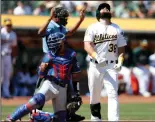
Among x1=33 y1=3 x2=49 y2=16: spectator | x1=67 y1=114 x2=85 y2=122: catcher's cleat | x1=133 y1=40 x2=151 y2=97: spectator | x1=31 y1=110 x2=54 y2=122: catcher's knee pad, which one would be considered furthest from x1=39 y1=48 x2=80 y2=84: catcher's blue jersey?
x1=33 y1=3 x2=49 y2=16: spectator

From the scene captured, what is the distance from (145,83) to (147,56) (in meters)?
1.02

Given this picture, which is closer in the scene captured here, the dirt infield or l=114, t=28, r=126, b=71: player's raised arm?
l=114, t=28, r=126, b=71: player's raised arm

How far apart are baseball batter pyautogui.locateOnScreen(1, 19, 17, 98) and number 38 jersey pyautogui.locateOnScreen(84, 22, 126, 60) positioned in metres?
7.51

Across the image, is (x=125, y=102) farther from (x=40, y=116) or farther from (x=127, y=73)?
(x=40, y=116)

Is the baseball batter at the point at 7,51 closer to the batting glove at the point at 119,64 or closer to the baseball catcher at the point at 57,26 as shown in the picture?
the batting glove at the point at 119,64

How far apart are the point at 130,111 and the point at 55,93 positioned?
5337 mm

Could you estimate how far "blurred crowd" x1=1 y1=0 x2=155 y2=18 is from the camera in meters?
21.3

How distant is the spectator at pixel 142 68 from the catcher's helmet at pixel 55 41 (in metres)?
11.0

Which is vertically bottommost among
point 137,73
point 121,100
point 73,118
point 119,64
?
point 121,100

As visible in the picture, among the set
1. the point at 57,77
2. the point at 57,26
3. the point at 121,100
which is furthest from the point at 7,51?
the point at 57,77

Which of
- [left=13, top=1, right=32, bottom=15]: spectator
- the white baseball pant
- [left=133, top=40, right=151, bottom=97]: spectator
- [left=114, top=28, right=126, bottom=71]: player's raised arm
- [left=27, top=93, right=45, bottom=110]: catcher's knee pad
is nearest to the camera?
[left=27, top=93, right=45, bottom=110]: catcher's knee pad

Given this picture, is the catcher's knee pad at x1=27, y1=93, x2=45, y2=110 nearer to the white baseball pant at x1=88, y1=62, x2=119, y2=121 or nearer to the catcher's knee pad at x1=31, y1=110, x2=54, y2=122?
the catcher's knee pad at x1=31, y1=110, x2=54, y2=122

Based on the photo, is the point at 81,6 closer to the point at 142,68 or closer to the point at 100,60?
the point at 142,68

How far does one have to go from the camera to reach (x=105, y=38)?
34.8ft
